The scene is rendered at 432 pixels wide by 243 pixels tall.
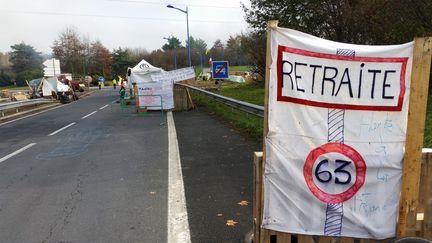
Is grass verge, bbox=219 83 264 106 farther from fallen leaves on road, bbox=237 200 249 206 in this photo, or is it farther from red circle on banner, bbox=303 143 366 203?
red circle on banner, bbox=303 143 366 203

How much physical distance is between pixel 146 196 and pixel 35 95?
38699mm

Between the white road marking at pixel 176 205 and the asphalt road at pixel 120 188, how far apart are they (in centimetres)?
4

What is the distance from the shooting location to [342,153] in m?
3.11

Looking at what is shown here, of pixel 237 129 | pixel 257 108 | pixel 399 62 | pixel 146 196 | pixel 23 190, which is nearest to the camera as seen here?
pixel 399 62

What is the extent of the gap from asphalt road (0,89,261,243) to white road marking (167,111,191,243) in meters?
0.04

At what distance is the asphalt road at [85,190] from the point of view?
4.38m

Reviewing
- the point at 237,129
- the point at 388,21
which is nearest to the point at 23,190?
the point at 237,129

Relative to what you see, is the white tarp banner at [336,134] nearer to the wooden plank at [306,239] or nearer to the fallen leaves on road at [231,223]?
the wooden plank at [306,239]

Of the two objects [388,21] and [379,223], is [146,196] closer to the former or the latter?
[379,223]

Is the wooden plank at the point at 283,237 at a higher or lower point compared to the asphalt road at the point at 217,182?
higher

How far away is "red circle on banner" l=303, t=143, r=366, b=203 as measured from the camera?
10.2 feet

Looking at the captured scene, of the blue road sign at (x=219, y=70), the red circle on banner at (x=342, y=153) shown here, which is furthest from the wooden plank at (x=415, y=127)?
the blue road sign at (x=219, y=70)

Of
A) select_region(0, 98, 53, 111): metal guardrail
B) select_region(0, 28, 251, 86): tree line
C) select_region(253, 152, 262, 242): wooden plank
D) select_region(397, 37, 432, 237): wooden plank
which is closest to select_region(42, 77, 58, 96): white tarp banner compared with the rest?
select_region(0, 98, 53, 111): metal guardrail

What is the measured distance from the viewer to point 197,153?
8336 mm
